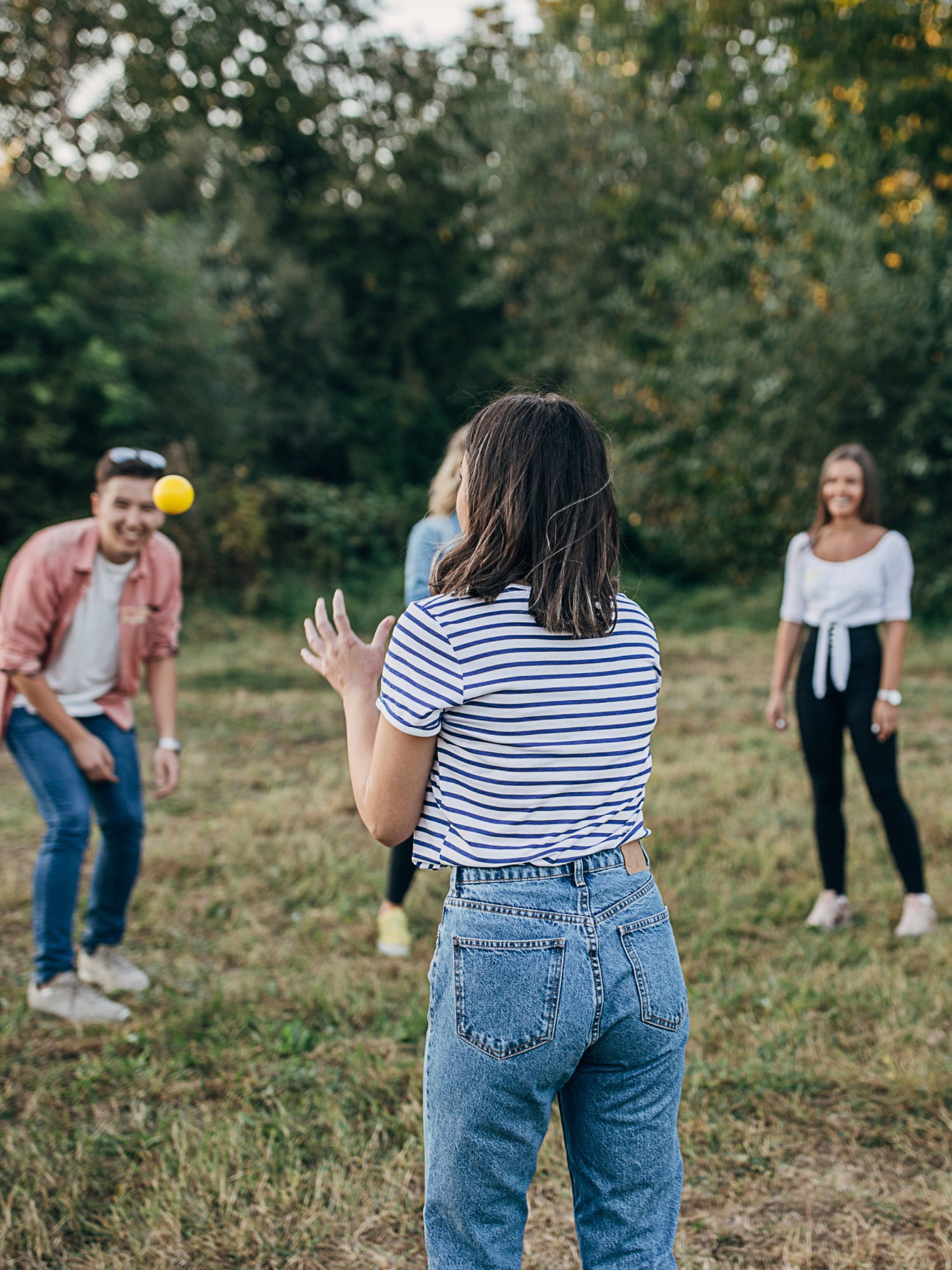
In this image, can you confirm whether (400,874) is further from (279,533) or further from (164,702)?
(279,533)

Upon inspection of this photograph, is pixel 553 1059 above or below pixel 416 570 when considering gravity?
below

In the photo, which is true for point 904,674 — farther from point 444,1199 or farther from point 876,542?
point 444,1199

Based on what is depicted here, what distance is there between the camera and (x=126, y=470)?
381cm

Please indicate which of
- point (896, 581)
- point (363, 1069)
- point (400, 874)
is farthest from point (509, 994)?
point (896, 581)

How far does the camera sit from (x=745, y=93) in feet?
52.1

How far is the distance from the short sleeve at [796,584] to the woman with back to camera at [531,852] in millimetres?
3259

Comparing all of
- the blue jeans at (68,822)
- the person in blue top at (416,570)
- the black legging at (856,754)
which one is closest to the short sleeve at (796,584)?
the black legging at (856,754)

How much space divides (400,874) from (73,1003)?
4.41 feet

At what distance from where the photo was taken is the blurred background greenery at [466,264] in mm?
13133

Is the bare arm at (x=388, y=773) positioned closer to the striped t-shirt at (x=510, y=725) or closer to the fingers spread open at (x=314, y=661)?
the striped t-shirt at (x=510, y=725)

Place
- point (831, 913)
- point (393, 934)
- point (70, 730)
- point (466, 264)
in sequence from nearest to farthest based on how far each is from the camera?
1. point (70, 730)
2. point (393, 934)
3. point (831, 913)
4. point (466, 264)

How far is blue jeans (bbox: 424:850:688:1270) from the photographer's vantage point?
157cm

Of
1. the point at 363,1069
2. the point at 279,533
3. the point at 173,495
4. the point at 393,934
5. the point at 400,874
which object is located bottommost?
the point at 363,1069

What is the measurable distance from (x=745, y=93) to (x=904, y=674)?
32.2 feet
